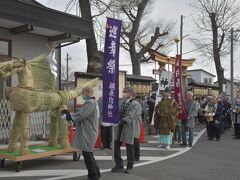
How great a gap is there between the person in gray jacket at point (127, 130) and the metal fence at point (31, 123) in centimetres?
449

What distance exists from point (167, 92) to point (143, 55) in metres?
28.8

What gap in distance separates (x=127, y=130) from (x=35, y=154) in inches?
83.7

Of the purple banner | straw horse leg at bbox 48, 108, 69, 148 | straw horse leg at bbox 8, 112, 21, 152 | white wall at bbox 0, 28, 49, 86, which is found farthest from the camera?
white wall at bbox 0, 28, 49, 86

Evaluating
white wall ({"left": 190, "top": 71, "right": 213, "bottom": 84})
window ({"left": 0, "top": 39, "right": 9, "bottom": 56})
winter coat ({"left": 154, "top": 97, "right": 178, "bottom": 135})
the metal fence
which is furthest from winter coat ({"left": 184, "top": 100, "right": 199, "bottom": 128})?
white wall ({"left": 190, "top": 71, "right": 213, "bottom": 84})

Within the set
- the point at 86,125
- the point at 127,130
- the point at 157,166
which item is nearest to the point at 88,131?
the point at 86,125

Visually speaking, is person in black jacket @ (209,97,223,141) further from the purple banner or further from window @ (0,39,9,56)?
window @ (0,39,9,56)

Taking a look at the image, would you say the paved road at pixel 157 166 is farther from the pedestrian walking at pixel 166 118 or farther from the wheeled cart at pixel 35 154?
the pedestrian walking at pixel 166 118

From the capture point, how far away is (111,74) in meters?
9.72

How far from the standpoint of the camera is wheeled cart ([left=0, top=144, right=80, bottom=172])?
8.84m

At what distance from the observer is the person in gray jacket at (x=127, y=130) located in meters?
9.03

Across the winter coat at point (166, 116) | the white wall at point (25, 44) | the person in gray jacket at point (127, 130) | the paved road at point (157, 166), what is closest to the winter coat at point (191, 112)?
the winter coat at point (166, 116)

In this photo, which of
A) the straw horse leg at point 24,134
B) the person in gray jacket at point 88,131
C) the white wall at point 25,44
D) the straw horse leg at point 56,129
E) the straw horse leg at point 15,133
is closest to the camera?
the person in gray jacket at point 88,131

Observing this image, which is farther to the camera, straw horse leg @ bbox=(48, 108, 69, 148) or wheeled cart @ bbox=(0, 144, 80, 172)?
straw horse leg @ bbox=(48, 108, 69, 148)

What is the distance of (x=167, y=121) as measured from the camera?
13094 millimetres
